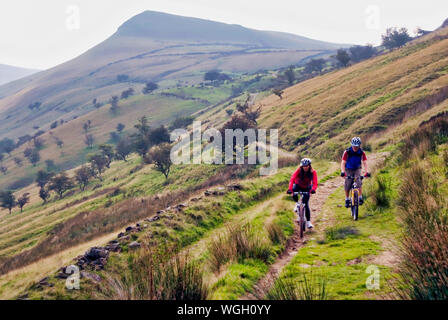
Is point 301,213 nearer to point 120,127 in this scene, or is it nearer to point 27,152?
point 120,127

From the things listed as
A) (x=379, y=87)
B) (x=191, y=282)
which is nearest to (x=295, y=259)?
(x=191, y=282)

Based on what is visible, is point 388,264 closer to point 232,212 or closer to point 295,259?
point 295,259

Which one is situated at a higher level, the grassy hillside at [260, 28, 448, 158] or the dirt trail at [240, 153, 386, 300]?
the grassy hillside at [260, 28, 448, 158]

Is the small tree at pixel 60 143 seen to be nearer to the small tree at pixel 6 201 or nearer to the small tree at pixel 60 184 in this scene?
the small tree at pixel 6 201

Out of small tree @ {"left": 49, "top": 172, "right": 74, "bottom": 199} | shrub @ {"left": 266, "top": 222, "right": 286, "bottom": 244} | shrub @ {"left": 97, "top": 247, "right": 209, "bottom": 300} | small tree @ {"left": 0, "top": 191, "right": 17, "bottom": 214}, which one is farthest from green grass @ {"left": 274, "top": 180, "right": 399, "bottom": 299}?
small tree @ {"left": 0, "top": 191, "right": 17, "bottom": 214}

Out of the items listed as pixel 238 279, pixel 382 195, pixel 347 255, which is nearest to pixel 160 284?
pixel 238 279

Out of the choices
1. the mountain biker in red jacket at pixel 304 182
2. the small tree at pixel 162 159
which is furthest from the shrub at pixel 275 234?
the small tree at pixel 162 159

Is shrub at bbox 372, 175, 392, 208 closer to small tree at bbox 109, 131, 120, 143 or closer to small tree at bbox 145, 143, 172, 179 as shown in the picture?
small tree at bbox 145, 143, 172, 179

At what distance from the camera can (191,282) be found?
5.43m

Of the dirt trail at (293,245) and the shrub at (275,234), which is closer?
the dirt trail at (293,245)

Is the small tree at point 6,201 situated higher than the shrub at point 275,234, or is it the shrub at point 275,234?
the shrub at point 275,234
